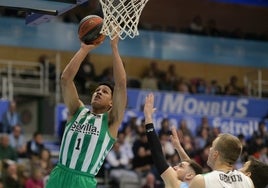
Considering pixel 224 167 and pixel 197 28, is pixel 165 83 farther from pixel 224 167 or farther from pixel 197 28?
pixel 224 167

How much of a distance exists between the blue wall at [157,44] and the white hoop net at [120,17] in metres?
12.5

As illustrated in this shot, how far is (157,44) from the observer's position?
21578mm

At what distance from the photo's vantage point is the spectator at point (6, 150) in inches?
543

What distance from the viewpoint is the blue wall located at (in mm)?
19609

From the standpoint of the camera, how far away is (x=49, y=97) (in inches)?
730

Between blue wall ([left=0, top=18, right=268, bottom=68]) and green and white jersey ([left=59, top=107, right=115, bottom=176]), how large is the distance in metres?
12.9

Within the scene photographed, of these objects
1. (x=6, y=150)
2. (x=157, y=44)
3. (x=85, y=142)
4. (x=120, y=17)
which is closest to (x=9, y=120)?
(x=6, y=150)

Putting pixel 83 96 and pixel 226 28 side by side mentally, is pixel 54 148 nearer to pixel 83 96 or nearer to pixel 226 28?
pixel 83 96

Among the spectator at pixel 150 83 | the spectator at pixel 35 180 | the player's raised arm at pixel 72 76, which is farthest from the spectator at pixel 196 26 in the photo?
the player's raised arm at pixel 72 76

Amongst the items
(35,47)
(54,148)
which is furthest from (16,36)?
(54,148)

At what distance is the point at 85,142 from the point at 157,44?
15163 mm

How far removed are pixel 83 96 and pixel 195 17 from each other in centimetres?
677

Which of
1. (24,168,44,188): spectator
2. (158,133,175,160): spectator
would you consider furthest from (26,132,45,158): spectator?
(158,133,175,160): spectator

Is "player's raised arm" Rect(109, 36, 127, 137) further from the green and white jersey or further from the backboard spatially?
the backboard
